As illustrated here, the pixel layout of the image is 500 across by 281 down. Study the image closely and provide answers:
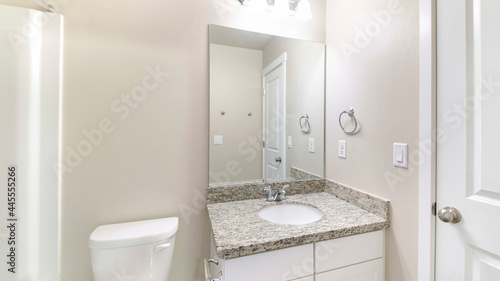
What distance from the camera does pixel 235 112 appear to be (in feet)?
4.64

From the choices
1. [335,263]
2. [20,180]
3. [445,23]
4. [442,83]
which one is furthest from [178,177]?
[445,23]

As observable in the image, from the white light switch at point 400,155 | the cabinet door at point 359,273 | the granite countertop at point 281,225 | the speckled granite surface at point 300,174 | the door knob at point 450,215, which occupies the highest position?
the white light switch at point 400,155

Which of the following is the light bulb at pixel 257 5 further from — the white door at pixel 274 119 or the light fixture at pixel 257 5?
the white door at pixel 274 119

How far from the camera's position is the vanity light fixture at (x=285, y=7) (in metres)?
1.40

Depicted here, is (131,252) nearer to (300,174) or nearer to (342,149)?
(300,174)

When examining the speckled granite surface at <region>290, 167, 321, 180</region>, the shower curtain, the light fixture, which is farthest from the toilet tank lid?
the light fixture

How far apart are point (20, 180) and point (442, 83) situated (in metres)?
1.90

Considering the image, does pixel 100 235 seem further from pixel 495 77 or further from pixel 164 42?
pixel 495 77

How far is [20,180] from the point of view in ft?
3.25

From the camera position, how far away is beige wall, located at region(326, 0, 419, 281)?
97 centimetres

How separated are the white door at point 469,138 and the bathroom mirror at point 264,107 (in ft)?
2.42

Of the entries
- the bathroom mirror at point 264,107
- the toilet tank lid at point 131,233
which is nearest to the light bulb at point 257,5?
the bathroom mirror at point 264,107

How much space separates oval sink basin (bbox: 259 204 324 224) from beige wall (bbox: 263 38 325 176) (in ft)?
0.98

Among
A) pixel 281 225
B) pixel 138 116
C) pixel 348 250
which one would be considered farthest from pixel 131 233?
pixel 348 250
